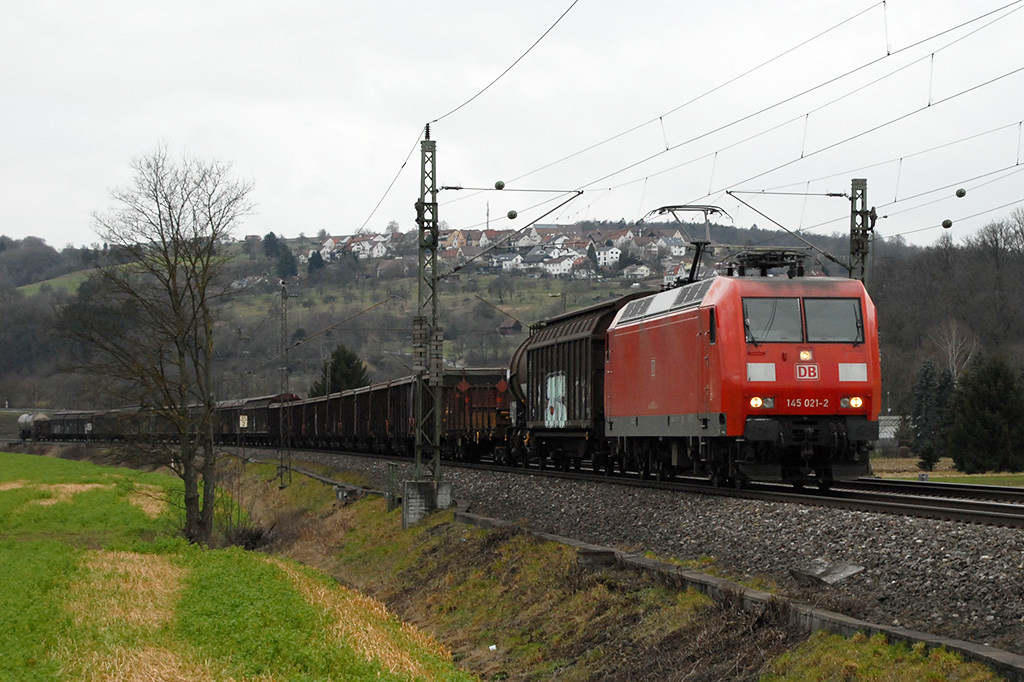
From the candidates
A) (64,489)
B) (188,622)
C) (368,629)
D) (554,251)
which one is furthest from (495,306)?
(188,622)

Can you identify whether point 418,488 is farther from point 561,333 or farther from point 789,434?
point 789,434

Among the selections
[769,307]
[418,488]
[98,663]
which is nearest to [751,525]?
[769,307]

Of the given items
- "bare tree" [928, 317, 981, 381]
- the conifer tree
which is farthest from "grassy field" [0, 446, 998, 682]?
"bare tree" [928, 317, 981, 381]

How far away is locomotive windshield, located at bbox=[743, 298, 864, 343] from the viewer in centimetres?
1716

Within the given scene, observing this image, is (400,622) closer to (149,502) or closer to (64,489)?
(149,502)

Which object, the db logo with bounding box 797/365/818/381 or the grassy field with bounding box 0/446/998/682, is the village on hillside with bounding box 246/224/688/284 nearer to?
the db logo with bounding box 797/365/818/381

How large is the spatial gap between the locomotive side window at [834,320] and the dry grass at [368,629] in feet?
24.7

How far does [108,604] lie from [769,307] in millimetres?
10857

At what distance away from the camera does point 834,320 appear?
17438 millimetres

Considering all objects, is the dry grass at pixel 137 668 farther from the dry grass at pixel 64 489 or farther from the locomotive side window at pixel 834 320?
the dry grass at pixel 64 489

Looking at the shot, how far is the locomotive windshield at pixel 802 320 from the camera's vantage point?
17.2 m

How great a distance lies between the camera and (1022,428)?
161ft

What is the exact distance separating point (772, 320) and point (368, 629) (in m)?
7.68

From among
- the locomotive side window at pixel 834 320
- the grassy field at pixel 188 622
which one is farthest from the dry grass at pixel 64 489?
the locomotive side window at pixel 834 320
